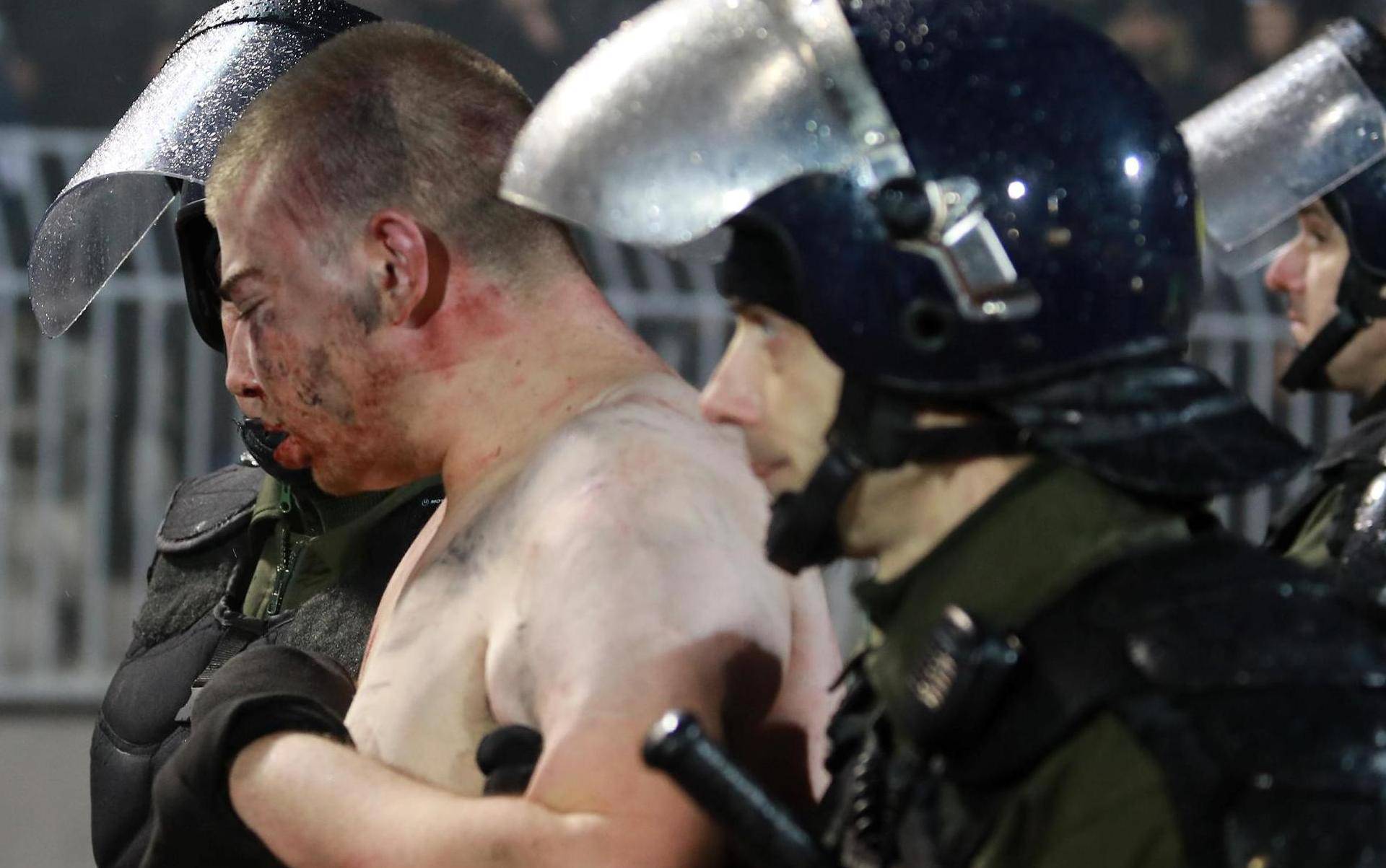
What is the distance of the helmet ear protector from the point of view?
3150 mm

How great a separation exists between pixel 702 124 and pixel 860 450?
31cm

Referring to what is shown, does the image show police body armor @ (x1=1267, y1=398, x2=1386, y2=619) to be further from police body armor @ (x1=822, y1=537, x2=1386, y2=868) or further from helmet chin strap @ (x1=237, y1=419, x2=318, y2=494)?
helmet chin strap @ (x1=237, y1=419, x2=318, y2=494)

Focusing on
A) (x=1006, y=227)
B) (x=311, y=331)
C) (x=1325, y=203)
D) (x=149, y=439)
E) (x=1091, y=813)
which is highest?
(x=1006, y=227)

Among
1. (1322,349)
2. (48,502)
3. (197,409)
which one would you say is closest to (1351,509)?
(1322,349)

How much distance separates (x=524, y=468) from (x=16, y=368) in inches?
189

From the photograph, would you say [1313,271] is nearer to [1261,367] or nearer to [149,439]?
[1261,367]

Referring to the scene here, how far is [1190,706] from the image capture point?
148 centimetres

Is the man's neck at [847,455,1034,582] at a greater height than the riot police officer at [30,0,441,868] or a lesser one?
greater

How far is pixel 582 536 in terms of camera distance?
2.00m

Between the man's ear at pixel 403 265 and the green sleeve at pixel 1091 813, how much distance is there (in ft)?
3.49

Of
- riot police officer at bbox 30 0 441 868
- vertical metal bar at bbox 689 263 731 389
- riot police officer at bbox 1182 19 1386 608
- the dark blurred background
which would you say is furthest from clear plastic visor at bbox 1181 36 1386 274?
the dark blurred background

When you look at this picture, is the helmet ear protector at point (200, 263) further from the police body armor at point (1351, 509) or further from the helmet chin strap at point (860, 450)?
the police body armor at point (1351, 509)

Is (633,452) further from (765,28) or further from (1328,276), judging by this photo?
(1328,276)

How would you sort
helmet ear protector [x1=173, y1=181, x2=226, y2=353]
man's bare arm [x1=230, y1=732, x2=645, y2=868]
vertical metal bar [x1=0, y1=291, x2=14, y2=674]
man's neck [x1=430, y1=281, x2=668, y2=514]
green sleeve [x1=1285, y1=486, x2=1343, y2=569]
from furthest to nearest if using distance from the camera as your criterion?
1. vertical metal bar [x1=0, y1=291, x2=14, y2=674]
2. green sleeve [x1=1285, y1=486, x2=1343, y2=569]
3. helmet ear protector [x1=173, y1=181, x2=226, y2=353]
4. man's neck [x1=430, y1=281, x2=668, y2=514]
5. man's bare arm [x1=230, y1=732, x2=645, y2=868]
